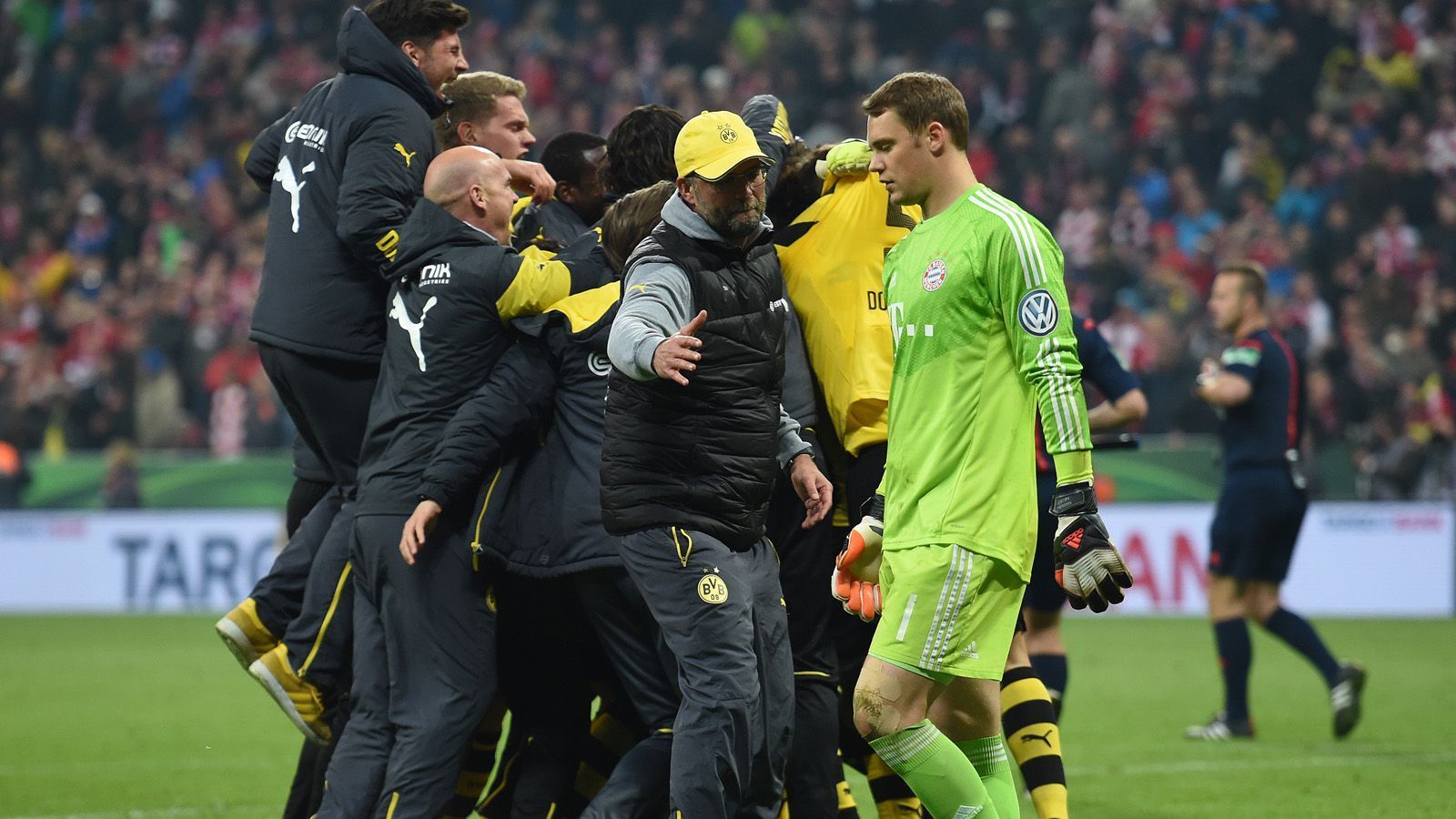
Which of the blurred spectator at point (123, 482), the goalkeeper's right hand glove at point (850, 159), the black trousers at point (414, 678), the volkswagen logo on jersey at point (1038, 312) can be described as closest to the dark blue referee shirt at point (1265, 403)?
the goalkeeper's right hand glove at point (850, 159)

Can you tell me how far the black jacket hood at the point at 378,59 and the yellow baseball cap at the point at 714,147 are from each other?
52.2 inches

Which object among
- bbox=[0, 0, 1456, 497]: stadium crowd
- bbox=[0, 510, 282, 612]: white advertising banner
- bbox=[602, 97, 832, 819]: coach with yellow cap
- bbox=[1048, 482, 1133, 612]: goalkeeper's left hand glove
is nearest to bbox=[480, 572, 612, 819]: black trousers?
bbox=[602, 97, 832, 819]: coach with yellow cap

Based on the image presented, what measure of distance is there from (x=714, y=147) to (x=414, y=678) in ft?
6.03

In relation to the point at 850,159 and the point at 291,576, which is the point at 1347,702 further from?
the point at 291,576

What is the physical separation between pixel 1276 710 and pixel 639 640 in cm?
627

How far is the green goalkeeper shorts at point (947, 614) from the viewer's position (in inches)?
183

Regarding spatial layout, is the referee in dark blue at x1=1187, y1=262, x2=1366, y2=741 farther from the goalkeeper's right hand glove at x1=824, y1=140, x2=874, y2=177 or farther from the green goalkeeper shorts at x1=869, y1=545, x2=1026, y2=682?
the green goalkeeper shorts at x1=869, y1=545, x2=1026, y2=682

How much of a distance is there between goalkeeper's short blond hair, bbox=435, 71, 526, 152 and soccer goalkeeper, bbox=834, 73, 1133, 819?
79.7 inches

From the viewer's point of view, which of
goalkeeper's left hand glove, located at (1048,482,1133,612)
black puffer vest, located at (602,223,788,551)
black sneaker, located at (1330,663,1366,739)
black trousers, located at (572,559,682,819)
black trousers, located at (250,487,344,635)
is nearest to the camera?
goalkeeper's left hand glove, located at (1048,482,1133,612)

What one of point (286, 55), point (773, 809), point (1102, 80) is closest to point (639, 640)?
point (773, 809)

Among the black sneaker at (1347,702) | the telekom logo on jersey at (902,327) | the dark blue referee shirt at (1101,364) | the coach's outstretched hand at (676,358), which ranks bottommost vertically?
the black sneaker at (1347,702)

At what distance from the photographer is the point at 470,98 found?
21.1 feet

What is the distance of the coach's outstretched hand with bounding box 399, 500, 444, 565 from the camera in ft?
16.7

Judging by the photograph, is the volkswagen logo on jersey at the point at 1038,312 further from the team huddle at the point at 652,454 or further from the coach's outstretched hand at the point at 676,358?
the coach's outstretched hand at the point at 676,358
